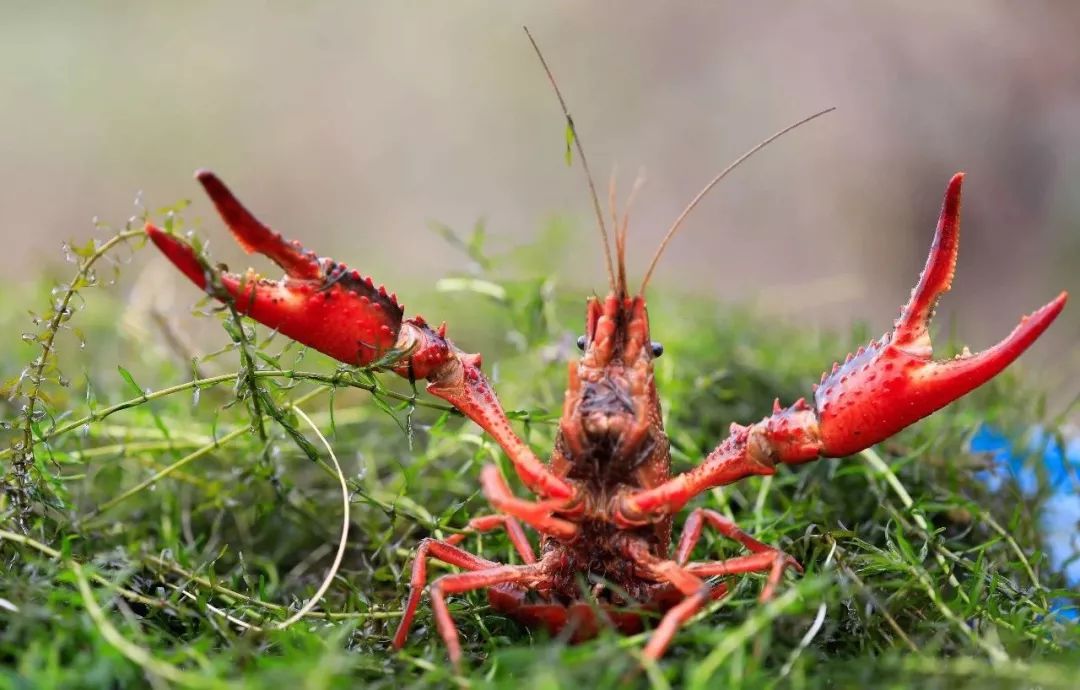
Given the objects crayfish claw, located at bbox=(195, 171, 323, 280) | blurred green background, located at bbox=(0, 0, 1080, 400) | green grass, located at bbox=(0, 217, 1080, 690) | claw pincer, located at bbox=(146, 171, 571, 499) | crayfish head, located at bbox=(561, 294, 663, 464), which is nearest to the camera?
green grass, located at bbox=(0, 217, 1080, 690)

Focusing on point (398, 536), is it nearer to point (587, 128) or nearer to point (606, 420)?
point (606, 420)

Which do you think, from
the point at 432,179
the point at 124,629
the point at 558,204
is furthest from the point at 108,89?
the point at 124,629

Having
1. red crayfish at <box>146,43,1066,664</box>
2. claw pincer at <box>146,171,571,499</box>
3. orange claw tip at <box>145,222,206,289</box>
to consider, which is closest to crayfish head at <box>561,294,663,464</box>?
red crayfish at <box>146,43,1066,664</box>

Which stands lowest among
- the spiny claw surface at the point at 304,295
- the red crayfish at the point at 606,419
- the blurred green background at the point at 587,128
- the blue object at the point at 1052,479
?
the blue object at the point at 1052,479

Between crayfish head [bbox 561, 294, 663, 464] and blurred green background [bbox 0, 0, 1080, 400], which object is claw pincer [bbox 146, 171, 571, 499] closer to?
crayfish head [bbox 561, 294, 663, 464]

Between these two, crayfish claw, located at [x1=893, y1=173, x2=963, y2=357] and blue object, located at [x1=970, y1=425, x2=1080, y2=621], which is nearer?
crayfish claw, located at [x1=893, y1=173, x2=963, y2=357]

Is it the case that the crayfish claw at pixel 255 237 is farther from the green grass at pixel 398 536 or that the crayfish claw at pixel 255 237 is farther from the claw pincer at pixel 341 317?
the green grass at pixel 398 536

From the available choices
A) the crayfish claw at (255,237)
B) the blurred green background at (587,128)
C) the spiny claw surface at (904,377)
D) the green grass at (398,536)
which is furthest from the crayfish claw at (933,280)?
the blurred green background at (587,128)
